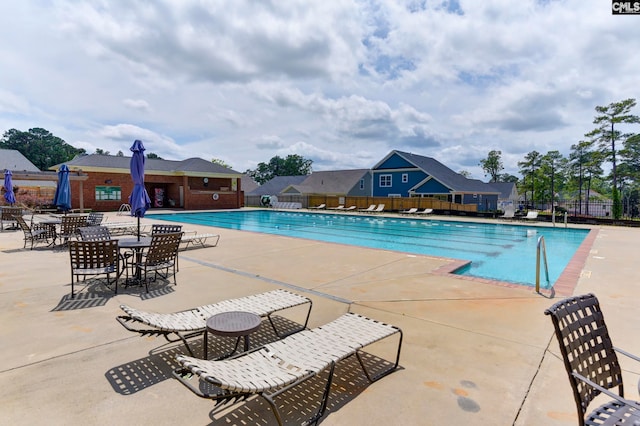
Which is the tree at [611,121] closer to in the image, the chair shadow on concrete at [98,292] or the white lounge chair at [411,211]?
the white lounge chair at [411,211]

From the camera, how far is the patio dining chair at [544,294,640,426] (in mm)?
1823

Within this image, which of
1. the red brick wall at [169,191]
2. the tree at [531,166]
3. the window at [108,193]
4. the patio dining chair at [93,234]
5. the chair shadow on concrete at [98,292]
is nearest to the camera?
the chair shadow on concrete at [98,292]

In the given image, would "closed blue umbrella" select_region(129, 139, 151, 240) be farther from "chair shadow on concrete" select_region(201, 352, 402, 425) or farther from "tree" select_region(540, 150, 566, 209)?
"tree" select_region(540, 150, 566, 209)

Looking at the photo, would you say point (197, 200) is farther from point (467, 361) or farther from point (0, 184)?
point (467, 361)

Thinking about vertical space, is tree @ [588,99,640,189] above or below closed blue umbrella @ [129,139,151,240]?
above

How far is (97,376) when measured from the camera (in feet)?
9.87

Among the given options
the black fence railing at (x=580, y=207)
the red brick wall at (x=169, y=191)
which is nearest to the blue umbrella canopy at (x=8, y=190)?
the red brick wall at (x=169, y=191)

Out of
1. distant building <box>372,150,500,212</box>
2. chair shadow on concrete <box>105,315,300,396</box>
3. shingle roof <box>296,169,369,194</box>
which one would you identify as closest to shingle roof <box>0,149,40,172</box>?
shingle roof <box>296,169,369,194</box>

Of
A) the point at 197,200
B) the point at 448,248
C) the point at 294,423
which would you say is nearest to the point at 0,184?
the point at 197,200

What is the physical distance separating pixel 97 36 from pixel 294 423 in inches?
509

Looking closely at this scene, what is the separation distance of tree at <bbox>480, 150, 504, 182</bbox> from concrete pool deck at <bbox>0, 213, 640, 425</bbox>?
60.8m

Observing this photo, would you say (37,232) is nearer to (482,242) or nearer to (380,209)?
(482,242)

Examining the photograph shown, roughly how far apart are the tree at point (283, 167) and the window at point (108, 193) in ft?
175

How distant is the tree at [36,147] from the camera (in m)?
59.5
